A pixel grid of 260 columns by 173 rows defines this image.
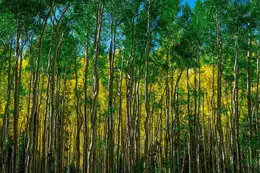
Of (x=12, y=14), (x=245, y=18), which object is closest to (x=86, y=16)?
(x=12, y=14)

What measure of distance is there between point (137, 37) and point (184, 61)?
146 inches

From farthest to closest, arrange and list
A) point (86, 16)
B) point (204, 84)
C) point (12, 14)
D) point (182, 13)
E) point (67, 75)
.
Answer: point (204, 84) < point (67, 75) < point (182, 13) < point (86, 16) < point (12, 14)

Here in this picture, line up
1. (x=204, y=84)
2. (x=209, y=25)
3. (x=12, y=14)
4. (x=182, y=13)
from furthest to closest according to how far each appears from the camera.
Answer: (x=204, y=84) → (x=182, y=13) → (x=209, y=25) → (x=12, y=14)

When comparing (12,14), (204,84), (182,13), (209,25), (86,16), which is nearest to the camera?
(12,14)

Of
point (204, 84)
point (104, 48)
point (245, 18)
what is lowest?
point (204, 84)

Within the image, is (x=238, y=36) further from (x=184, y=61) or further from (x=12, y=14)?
(x=12, y=14)

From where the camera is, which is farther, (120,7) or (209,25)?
(209,25)

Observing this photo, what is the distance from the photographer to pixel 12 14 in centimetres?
1409

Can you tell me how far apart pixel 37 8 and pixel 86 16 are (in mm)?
3801

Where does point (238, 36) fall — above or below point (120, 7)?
below

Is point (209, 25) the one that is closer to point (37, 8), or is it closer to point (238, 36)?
point (238, 36)

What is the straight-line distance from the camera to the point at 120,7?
18109mm

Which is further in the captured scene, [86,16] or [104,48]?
[104,48]

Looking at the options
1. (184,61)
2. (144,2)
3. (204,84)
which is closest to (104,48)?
(144,2)
